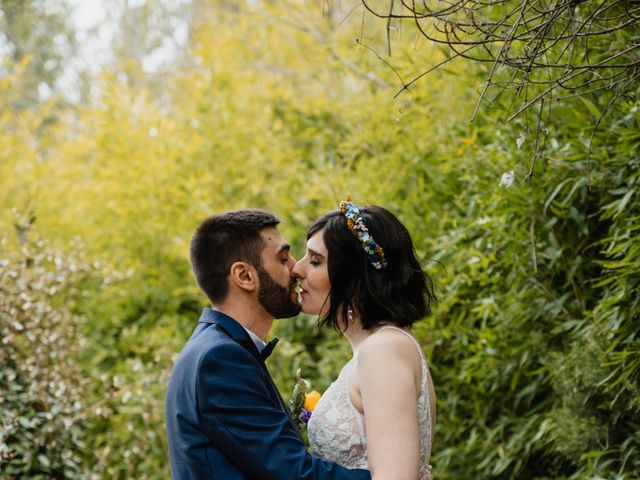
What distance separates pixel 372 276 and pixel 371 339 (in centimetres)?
25

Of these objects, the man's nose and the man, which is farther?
the man's nose

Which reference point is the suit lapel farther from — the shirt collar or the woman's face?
the woman's face

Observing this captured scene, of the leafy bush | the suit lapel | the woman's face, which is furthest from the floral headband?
the leafy bush

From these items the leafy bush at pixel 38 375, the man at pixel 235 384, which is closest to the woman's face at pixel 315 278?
the man at pixel 235 384

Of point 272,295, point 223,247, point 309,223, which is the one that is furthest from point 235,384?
point 309,223

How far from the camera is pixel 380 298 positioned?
2590 mm

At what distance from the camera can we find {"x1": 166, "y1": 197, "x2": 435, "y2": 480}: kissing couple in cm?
229

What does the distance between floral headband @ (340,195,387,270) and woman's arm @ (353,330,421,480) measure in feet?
0.93

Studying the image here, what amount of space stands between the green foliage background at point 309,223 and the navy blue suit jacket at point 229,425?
0.96 metres

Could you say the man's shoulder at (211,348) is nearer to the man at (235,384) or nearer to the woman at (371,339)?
the man at (235,384)

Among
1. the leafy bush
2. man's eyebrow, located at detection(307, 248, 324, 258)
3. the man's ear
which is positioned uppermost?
man's eyebrow, located at detection(307, 248, 324, 258)

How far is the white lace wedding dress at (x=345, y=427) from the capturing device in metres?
2.46

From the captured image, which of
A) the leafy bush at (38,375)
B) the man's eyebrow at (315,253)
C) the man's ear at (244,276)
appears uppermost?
the man's eyebrow at (315,253)

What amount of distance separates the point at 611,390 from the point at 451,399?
1.07m
